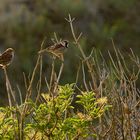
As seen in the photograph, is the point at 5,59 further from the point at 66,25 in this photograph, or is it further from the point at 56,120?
the point at 66,25

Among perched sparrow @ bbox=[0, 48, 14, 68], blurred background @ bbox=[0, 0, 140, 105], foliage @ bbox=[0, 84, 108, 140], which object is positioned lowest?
foliage @ bbox=[0, 84, 108, 140]

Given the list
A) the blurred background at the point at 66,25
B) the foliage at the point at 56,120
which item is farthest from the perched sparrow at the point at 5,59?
the blurred background at the point at 66,25

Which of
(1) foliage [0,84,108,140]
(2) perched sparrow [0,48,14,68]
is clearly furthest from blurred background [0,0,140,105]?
(1) foliage [0,84,108,140]

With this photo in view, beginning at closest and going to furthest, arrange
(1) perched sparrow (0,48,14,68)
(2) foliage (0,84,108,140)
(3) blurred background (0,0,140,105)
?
(2) foliage (0,84,108,140) < (1) perched sparrow (0,48,14,68) < (3) blurred background (0,0,140,105)

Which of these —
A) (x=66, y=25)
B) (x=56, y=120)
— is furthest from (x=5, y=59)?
(x=66, y=25)

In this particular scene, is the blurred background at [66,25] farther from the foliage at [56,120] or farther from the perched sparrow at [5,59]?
the foliage at [56,120]

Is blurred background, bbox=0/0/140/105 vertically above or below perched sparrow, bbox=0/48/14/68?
above

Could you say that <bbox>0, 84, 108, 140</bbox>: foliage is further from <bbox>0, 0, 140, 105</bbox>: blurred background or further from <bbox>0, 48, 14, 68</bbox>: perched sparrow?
<bbox>0, 0, 140, 105</bbox>: blurred background

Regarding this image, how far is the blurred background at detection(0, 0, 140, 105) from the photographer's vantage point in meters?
8.73

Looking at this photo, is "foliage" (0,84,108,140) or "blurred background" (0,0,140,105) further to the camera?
→ "blurred background" (0,0,140,105)

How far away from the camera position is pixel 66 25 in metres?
9.42

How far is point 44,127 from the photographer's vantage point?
169 centimetres

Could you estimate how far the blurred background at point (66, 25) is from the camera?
8.73 metres

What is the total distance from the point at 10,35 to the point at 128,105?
7281 mm
